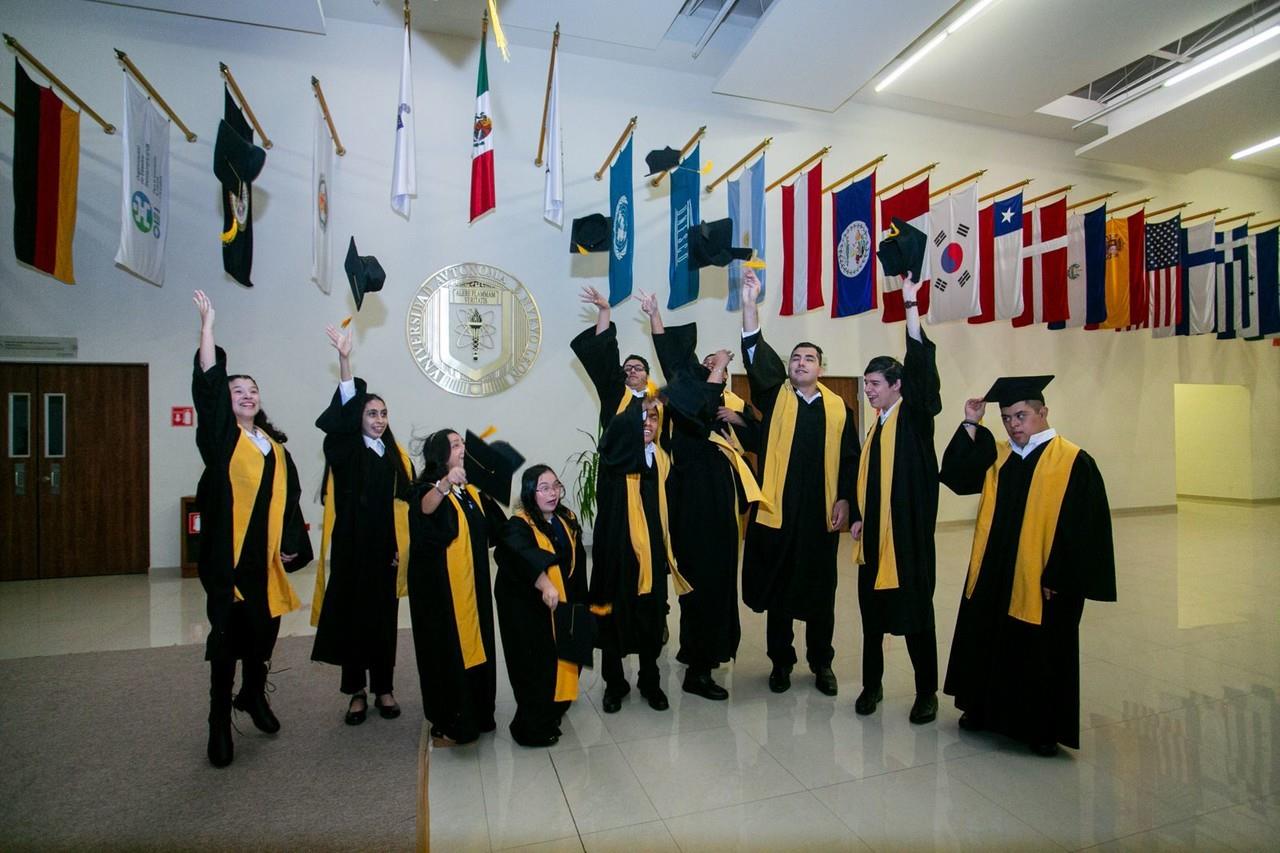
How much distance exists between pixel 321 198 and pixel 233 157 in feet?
3.05

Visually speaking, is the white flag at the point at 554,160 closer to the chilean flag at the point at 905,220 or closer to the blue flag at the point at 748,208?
the blue flag at the point at 748,208

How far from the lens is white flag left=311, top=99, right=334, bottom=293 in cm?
590

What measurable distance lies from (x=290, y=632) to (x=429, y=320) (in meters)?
3.59

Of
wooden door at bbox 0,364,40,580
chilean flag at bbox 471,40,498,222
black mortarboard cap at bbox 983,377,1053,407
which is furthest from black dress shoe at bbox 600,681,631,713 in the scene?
wooden door at bbox 0,364,40,580

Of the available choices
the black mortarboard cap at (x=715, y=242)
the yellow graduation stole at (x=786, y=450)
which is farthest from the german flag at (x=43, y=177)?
the yellow graduation stole at (x=786, y=450)

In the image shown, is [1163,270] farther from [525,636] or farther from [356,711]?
[356,711]

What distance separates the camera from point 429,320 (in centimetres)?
727

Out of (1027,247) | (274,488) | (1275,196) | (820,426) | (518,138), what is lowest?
(274,488)

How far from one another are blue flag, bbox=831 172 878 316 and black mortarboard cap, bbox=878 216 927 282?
3.63m

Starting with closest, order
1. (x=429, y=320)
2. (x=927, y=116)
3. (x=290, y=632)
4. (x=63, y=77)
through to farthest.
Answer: (x=290, y=632) < (x=63, y=77) < (x=429, y=320) < (x=927, y=116)

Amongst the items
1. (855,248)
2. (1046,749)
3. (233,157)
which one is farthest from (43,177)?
(1046,749)

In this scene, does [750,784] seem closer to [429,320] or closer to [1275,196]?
[429,320]

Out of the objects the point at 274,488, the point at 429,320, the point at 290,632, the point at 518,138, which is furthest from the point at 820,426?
the point at 518,138

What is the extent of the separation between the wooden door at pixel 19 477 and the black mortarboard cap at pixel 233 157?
3172 millimetres
